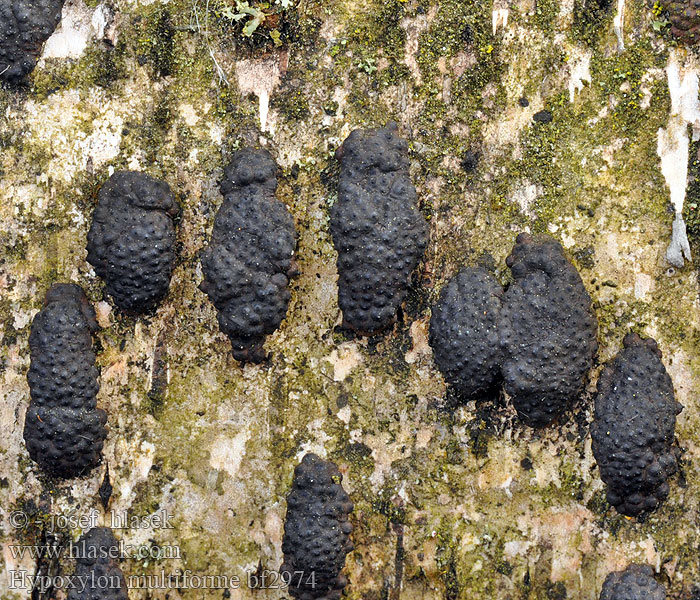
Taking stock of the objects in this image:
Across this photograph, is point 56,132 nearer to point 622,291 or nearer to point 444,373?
point 444,373

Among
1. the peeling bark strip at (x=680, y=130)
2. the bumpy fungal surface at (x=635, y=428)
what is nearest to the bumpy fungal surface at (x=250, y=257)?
the bumpy fungal surface at (x=635, y=428)

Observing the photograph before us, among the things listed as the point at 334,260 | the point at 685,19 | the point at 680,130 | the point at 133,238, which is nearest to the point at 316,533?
the point at 334,260

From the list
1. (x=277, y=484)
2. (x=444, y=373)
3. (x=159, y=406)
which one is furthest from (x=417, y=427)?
(x=159, y=406)

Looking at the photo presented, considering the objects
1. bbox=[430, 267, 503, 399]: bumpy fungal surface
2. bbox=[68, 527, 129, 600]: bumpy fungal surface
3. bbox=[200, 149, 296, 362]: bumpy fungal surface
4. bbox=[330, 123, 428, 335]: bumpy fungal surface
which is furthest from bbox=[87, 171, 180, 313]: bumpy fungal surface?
bbox=[430, 267, 503, 399]: bumpy fungal surface

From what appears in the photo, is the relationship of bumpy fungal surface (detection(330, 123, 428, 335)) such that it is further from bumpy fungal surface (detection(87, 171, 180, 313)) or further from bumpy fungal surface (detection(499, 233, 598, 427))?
bumpy fungal surface (detection(87, 171, 180, 313))

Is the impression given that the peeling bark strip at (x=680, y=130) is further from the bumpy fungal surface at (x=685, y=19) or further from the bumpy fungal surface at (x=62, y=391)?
the bumpy fungal surface at (x=62, y=391)
